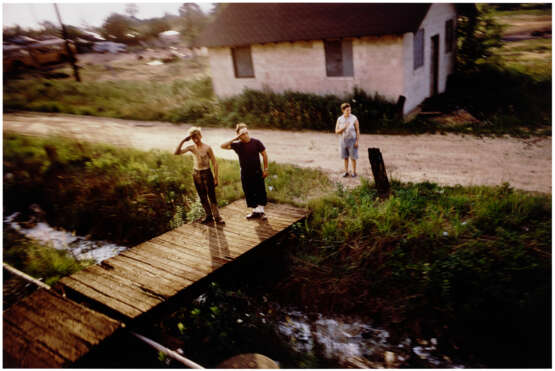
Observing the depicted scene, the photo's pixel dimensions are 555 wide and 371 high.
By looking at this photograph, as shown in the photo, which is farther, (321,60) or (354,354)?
(321,60)

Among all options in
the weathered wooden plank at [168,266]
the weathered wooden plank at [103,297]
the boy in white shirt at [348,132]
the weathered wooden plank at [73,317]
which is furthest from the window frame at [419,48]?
the weathered wooden plank at [73,317]

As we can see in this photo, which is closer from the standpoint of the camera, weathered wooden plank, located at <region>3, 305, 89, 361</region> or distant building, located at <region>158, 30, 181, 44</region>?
weathered wooden plank, located at <region>3, 305, 89, 361</region>

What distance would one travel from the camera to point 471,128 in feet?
38.2

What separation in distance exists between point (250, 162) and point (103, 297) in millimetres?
2886

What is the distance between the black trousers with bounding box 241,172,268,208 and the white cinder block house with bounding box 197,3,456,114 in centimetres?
860

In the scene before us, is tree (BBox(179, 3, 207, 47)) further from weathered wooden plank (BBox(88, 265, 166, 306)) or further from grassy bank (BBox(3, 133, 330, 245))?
weathered wooden plank (BBox(88, 265, 166, 306))

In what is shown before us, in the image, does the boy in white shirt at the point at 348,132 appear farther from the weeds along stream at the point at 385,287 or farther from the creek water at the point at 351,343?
the creek water at the point at 351,343

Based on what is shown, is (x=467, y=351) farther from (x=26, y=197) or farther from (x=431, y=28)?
(x=431, y=28)

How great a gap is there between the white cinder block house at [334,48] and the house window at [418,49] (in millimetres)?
35

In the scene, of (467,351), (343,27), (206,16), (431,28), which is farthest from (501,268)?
(206,16)

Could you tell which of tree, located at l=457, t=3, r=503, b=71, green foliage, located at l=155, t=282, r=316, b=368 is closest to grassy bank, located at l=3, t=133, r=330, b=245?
green foliage, located at l=155, t=282, r=316, b=368

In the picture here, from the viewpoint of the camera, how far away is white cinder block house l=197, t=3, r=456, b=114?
13.0 metres

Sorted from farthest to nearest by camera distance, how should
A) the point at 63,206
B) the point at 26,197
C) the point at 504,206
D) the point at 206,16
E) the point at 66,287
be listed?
the point at 206,16 < the point at 26,197 < the point at 63,206 < the point at 504,206 < the point at 66,287

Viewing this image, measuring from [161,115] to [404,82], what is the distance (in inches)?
400
